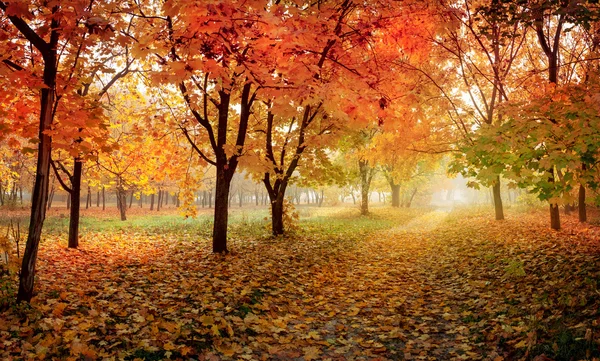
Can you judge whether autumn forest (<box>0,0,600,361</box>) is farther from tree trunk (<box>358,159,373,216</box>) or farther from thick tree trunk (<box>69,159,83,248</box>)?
tree trunk (<box>358,159,373,216</box>)

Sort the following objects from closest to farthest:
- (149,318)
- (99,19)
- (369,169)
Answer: (99,19), (149,318), (369,169)

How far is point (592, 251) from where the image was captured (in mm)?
7684

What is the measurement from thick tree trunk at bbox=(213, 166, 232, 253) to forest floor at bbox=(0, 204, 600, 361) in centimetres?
41

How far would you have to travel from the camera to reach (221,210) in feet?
30.8

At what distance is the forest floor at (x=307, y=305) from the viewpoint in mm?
4293

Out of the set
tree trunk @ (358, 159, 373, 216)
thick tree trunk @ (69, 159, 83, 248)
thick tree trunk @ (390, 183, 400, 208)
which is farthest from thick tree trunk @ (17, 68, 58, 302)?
thick tree trunk @ (390, 183, 400, 208)

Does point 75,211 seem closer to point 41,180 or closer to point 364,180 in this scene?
point 41,180

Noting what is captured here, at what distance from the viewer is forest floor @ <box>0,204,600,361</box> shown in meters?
4.29

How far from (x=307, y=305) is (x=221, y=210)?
3.85 metres

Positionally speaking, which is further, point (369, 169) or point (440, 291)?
point (369, 169)

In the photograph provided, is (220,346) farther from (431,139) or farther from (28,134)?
(431,139)

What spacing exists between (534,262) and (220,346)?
6975 mm

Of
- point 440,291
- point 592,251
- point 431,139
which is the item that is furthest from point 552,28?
point 440,291

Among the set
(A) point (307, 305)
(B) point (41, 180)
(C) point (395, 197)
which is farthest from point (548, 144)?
(C) point (395, 197)
